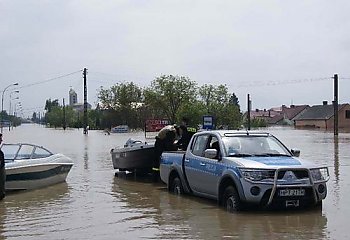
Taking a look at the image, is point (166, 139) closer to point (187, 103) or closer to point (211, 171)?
point (211, 171)

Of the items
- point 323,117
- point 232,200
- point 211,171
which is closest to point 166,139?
point 211,171

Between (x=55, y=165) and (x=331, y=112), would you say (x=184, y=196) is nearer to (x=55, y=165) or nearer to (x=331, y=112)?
(x=55, y=165)

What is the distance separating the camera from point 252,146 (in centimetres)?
1246

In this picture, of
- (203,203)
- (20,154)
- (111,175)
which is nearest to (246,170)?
(203,203)

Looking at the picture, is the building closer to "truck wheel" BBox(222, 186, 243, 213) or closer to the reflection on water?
the reflection on water

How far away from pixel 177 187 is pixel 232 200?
301 cm

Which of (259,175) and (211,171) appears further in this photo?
(211,171)

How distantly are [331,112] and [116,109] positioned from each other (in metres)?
39.1

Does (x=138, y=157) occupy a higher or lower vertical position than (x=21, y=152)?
lower

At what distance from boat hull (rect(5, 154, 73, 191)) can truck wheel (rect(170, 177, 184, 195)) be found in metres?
3.76

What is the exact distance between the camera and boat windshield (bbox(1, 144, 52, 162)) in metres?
16.1

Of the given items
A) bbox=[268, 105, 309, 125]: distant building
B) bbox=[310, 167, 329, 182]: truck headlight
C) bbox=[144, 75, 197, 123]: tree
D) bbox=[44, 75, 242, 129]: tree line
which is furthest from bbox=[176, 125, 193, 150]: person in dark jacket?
bbox=[268, 105, 309, 125]: distant building

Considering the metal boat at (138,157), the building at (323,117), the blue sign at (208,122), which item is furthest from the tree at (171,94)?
the metal boat at (138,157)

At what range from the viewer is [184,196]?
14.1m
